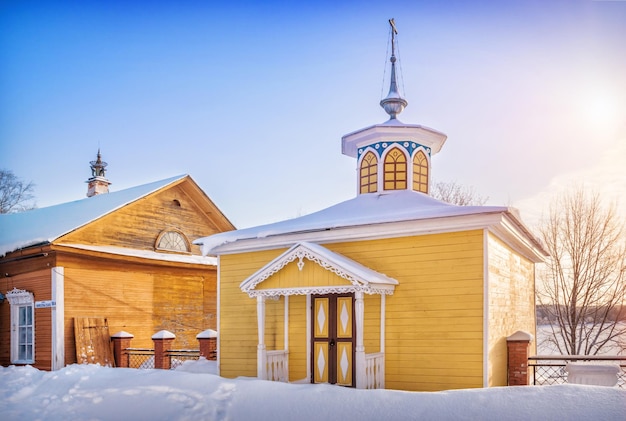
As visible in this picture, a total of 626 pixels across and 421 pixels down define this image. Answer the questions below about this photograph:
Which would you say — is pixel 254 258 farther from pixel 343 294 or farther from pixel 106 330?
pixel 106 330

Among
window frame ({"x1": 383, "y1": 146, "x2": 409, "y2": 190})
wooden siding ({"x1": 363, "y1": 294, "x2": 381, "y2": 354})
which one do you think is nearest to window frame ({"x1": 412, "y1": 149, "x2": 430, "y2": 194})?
window frame ({"x1": 383, "y1": 146, "x2": 409, "y2": 190})

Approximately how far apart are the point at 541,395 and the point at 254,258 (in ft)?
23.8

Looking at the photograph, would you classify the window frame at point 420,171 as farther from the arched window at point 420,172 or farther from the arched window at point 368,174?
the arched window at point 368,174

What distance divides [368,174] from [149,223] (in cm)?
829

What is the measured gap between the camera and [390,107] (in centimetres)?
1402

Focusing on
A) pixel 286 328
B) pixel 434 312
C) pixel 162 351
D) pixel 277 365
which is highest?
pixel 434 312

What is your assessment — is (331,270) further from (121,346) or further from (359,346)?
(121,346)

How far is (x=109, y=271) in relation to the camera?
16469 millimetres

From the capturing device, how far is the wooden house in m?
15.3

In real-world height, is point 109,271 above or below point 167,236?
below

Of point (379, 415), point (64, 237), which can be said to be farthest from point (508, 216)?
point (64, 237)

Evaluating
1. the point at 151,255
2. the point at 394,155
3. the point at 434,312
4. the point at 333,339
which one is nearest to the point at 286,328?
the point at 333,339

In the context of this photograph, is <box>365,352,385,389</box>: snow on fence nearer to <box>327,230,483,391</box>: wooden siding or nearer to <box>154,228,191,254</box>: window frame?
<box>327,230,483,391</box>: wooden siding

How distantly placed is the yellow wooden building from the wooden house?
4.83m
